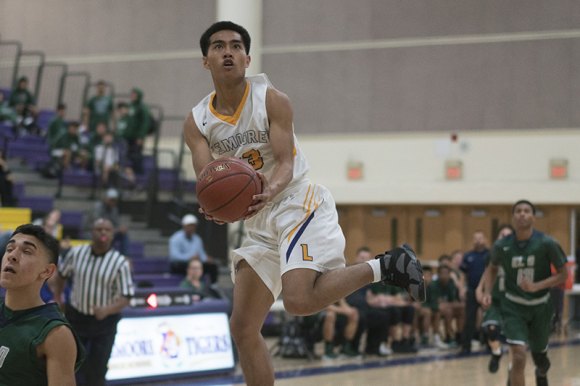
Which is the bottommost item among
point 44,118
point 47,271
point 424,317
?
point 424,317

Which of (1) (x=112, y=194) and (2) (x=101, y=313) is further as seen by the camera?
(1) (x=112, y=194)

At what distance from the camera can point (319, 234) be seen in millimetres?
5438

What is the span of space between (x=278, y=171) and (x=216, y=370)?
6.47 metres

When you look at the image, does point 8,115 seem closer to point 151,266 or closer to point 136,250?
point 136,250

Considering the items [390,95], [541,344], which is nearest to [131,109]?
[390,95]

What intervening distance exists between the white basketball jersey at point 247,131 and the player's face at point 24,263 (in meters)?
1.54

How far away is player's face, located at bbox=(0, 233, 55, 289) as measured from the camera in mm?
3994

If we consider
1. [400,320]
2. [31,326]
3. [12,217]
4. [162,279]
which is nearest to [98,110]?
[12,217]

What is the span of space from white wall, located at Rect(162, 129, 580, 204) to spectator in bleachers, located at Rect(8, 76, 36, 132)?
6008 mm

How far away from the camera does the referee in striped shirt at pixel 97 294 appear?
27.5 feet

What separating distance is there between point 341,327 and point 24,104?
8408mm

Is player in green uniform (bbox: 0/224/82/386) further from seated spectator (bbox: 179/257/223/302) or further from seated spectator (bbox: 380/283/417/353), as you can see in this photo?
seated spectator (bbox: 380/283/417/353)

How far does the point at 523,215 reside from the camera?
8.30m

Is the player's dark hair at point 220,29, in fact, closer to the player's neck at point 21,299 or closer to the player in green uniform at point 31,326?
the player in green uniform at point 31,326
